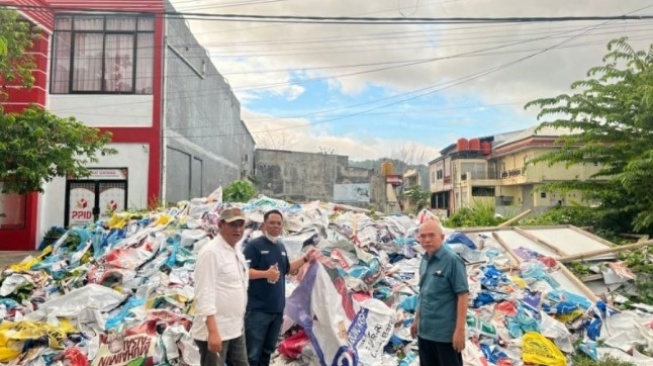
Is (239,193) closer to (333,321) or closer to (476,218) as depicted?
(476,218)

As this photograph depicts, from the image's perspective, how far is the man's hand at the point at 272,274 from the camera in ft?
11.6

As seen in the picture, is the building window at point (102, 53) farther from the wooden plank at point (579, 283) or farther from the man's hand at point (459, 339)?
the man's hand at point (459, 339)

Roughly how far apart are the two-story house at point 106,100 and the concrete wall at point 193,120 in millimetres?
113

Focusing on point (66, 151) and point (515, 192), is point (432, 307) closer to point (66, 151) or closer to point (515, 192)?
point (66, 151)

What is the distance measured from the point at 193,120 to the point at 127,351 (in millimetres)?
16022

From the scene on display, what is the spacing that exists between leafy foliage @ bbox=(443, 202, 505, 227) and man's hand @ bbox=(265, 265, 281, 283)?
843cm

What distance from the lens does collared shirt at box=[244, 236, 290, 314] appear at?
3.62 m

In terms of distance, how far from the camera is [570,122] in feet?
32.7

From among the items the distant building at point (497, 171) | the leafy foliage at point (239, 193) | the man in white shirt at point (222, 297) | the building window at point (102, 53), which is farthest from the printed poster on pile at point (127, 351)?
the distant building at point (497, 171)

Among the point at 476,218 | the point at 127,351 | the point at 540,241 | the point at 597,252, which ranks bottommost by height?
the point at 127,351

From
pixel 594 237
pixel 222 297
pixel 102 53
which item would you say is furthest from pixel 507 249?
pixel 102 53

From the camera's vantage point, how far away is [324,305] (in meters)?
4.20

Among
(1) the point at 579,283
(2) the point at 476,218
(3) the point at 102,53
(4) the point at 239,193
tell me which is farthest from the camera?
(3) the point at 102,53

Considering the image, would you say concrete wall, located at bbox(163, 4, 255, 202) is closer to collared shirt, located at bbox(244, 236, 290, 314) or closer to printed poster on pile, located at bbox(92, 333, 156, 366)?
printed poster on pile, located at bbox(92, 333, 156, 366)
